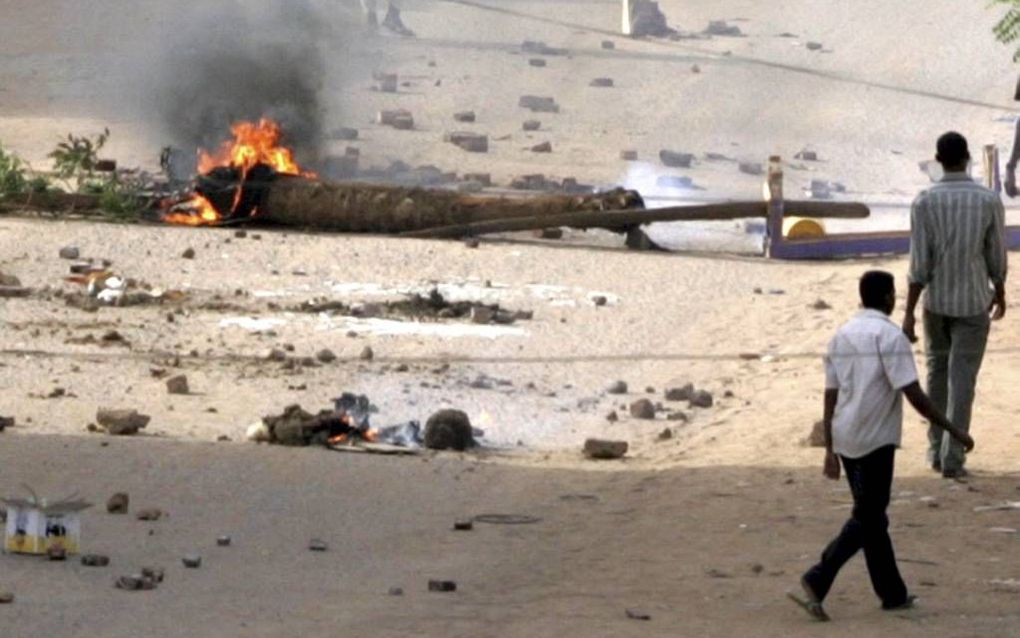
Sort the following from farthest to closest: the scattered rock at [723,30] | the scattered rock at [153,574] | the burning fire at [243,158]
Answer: the scattered rock at [723,30] → the burning fire at [243,158] → the scattered rock at [153,574]

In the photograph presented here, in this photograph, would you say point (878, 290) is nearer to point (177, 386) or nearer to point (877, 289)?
point (877, 289)

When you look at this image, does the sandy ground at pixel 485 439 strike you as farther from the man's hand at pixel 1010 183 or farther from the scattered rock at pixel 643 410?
the man's hand at pixel 1010 183

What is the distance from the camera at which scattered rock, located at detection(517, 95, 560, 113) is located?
29.5 m

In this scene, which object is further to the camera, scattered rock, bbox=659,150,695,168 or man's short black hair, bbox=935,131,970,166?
scattered rock, bbox=659,150,695,168

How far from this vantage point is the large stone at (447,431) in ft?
40.2

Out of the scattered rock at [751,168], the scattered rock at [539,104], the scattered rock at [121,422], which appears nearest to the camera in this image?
the scattered rock at [121,422]

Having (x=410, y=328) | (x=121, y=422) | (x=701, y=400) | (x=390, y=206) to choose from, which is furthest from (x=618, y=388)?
(x=390, y=206)

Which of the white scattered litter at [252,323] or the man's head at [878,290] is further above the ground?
the man's head at [878,290]

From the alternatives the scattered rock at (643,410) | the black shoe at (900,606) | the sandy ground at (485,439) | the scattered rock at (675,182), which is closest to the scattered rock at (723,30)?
the sandy ground at (485,439)

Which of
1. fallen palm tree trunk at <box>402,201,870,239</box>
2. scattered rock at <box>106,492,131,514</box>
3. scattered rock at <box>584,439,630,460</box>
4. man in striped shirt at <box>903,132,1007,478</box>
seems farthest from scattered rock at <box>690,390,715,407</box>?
fallen palm tree trunk at <box>402,201,870,239</box>

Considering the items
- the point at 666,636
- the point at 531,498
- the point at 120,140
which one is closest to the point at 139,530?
the point at 531,498

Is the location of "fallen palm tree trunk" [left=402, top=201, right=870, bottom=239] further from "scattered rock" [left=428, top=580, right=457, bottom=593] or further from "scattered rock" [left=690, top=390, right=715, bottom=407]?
"scattered rock" [left=428, top=580, right=457, bottom=593]

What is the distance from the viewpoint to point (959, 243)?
36.8 ft

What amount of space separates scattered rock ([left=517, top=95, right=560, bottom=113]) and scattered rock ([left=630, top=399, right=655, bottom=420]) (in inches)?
635
